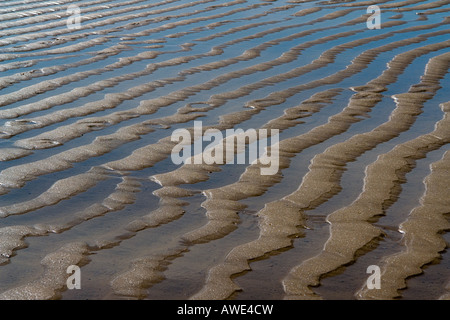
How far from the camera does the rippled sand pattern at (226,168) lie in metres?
2.61

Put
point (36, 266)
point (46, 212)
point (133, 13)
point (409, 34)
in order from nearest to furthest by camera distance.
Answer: point (36, 266) → point (46, 212) → point (409, 34) → point (133, 13)

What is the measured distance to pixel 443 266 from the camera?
264 cm

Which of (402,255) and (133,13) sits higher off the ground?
(133,13)

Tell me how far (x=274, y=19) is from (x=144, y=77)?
2.65 m

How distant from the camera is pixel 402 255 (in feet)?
8.95

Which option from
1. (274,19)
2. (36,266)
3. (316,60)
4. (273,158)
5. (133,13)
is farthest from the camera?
(133,13)

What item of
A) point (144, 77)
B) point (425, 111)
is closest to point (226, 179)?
point (425, 111)

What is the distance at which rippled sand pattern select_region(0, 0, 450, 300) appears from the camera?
2605 millimetres

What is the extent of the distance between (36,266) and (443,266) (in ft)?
4.79

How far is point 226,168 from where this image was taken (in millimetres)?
3709

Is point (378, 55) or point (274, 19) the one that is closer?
point (378, 55)

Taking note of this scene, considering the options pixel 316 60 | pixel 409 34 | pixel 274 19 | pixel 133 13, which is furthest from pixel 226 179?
pixel 133 13
